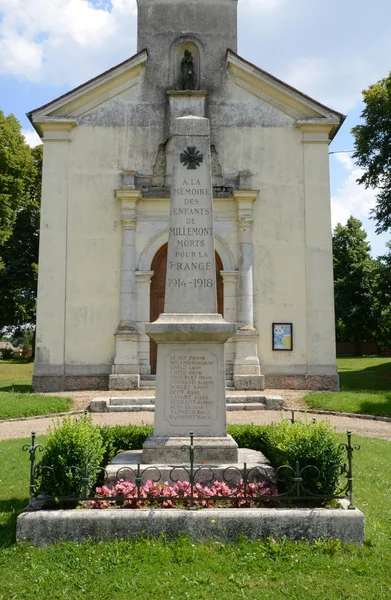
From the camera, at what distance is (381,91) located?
75.7ft

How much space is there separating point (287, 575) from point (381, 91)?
2277cm

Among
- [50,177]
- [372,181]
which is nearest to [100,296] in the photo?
[50,177]

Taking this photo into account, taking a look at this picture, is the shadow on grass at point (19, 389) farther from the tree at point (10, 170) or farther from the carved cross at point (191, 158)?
the carved cross at point (191, 158)

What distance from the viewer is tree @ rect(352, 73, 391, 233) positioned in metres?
23.1

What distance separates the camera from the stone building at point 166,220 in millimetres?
16875

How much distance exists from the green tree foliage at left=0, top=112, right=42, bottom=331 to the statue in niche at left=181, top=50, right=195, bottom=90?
11.9 m

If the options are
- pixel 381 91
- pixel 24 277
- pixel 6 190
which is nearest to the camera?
pixel 381 91

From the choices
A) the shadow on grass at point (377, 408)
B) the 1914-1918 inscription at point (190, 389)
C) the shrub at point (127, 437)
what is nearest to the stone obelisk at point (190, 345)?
the 1914-1918 inscription at point (190, 389)

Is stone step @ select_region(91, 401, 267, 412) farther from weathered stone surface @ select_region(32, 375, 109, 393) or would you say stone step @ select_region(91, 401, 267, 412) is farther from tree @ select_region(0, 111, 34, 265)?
tree @ select_region(0, 111, 34, 265)

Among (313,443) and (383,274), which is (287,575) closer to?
(313,443)

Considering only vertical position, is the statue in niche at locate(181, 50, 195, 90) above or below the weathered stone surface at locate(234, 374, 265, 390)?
above

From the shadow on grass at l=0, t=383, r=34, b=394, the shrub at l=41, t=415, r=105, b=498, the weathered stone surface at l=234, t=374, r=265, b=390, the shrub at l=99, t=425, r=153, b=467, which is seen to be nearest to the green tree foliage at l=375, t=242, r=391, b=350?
the weathered stone surface at l=234, t=374, r=265, b=390

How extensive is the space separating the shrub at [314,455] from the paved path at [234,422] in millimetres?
5608

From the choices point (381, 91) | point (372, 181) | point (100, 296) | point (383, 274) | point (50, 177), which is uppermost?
point (381, 91)
